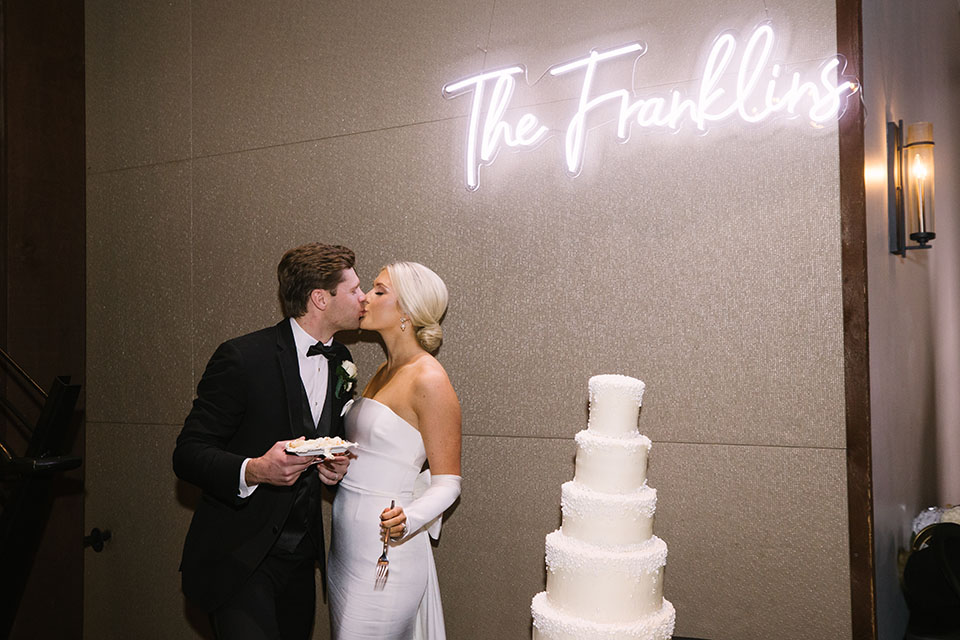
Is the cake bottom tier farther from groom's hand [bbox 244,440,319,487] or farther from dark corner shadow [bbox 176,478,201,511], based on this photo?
dark corner shadow [bbox 176,478,201,511]

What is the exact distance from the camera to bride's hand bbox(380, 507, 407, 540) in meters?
2.37

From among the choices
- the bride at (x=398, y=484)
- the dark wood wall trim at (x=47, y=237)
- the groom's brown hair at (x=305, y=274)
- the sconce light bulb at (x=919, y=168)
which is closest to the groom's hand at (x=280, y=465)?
the bride at (x=398, y=484)

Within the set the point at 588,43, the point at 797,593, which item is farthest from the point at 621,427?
the point at 588,43

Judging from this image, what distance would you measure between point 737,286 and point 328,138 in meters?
1.97

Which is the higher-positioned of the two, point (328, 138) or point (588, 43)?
point (588, 43)

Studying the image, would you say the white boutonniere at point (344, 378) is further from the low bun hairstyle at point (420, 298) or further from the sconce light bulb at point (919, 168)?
the sconce light bulb at point (919, 168)

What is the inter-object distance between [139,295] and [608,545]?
2998 millimetres

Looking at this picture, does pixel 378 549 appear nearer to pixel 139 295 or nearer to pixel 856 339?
pixel 856 339

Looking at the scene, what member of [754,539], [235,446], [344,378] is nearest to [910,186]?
[754,539]

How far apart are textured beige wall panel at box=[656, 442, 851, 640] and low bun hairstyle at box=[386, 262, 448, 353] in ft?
3.12

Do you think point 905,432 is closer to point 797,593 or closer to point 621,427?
point 797,593

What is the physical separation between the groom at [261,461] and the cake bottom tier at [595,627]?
849 millimetres

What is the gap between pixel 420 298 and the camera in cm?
282

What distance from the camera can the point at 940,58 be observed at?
15.8 ft
